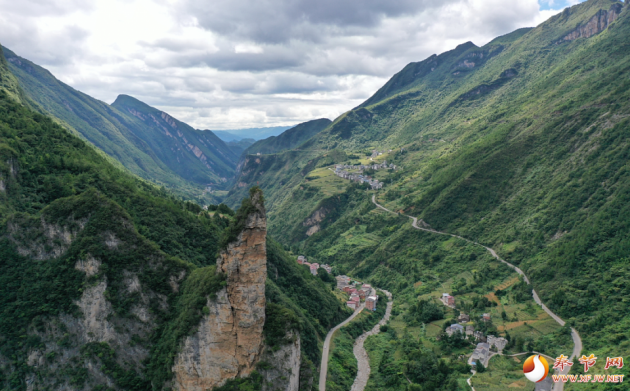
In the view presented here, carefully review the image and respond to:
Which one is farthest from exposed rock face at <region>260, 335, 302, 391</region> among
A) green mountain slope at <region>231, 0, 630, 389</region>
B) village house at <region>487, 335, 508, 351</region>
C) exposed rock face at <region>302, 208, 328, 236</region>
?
exposed rock face at <region>302, 208, 328, 236</region>

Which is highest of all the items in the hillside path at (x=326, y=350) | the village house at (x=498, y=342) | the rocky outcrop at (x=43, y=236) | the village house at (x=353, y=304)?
the rocky outcrop at (x=43, y=236)

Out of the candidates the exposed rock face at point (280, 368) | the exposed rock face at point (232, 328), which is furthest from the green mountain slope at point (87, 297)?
the exposed rock face at point (232, 328)

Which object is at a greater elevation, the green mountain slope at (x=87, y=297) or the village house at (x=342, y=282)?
the green mountain slope at (x=87, y=297)

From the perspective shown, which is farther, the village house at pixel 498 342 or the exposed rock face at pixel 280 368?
the village house at pixel 498 342

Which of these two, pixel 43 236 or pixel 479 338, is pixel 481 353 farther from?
pixel 43 236

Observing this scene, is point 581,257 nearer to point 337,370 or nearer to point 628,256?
point 628,256

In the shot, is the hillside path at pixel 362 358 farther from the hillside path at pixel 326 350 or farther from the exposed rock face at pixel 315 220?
the exposed rock face at pixel 315 220

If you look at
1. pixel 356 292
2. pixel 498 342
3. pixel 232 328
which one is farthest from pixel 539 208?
pixel 232 328
